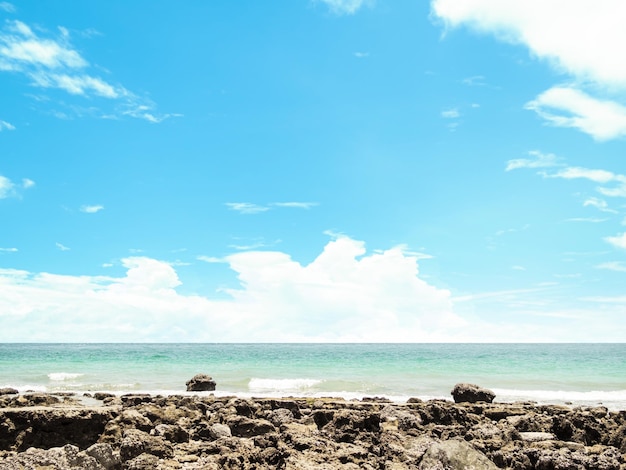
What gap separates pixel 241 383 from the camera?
2727 cm

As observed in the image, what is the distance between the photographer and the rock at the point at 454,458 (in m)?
6.07

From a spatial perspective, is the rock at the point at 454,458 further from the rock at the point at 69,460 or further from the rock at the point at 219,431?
the rock at the point at 69,460

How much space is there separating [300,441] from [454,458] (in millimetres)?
2242

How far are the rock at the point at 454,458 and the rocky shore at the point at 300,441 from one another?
1 centimetres

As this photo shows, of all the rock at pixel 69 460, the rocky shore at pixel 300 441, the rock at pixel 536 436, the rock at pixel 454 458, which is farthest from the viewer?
the rock at pixel 536 436

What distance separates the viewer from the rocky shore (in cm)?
620

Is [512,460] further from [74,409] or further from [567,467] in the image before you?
[74,409]

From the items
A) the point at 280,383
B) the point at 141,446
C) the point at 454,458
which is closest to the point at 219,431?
the point at 141,446

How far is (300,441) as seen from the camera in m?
7.43

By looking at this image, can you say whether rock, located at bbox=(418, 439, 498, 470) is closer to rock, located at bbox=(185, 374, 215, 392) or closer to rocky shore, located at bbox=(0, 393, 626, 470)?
rocky shore, located at bbox=(0, 393, 626, 470)

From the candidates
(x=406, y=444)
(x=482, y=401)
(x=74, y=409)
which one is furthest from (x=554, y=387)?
(x=74, y=409)

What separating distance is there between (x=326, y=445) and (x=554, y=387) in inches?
870

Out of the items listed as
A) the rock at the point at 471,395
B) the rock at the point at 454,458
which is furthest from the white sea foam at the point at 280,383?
the rock at the point at 454,458

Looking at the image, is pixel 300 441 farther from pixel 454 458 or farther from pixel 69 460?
pixel 69 460
